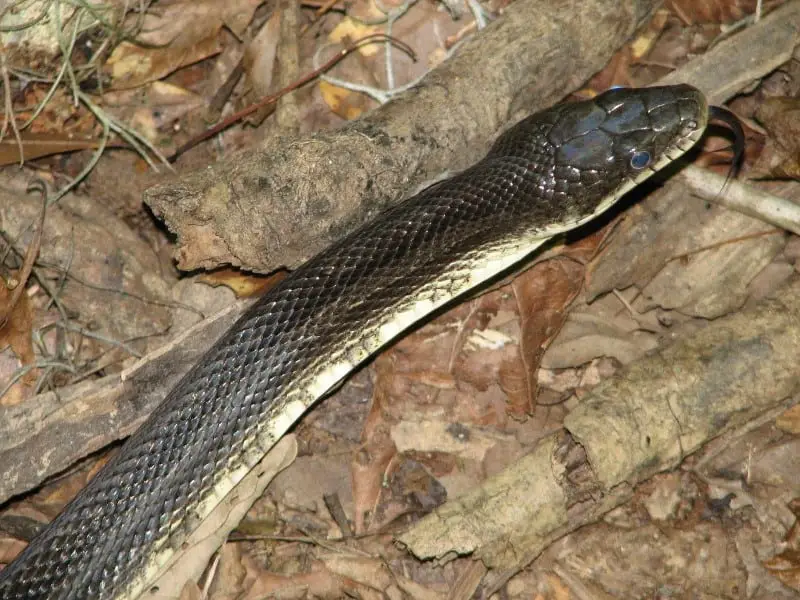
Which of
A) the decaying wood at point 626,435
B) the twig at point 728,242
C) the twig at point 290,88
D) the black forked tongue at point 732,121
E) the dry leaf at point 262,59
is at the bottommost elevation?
the decaying wood at point 626,435

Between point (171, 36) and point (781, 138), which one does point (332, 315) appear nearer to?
point (171, 36)

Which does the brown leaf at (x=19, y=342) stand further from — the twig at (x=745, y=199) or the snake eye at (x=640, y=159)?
the twig at (x=745, y=199)

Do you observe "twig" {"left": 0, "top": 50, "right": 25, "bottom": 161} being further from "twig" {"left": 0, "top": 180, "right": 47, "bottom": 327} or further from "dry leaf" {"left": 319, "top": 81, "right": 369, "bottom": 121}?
"dry leaf" {"left": 319, "top": 81, "right": 369, "bottom": 121}

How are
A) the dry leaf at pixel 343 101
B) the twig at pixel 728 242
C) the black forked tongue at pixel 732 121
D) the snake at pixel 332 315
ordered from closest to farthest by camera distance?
the snake at pixel 332 315 → the black forked tongue at pixel 732 121 → the twig at pixel 728 242 → the dry leaf at pixel 343 101

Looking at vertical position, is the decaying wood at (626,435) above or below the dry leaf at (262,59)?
below

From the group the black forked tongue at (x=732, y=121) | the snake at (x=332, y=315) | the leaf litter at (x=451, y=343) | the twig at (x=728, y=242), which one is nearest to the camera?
the snake at (x=332, y=315)

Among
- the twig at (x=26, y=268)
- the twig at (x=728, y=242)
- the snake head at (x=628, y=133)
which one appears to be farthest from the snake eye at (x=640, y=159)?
the twig at (x=26, y=268)

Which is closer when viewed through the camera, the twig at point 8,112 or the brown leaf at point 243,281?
the brown leaf at point 243,281
